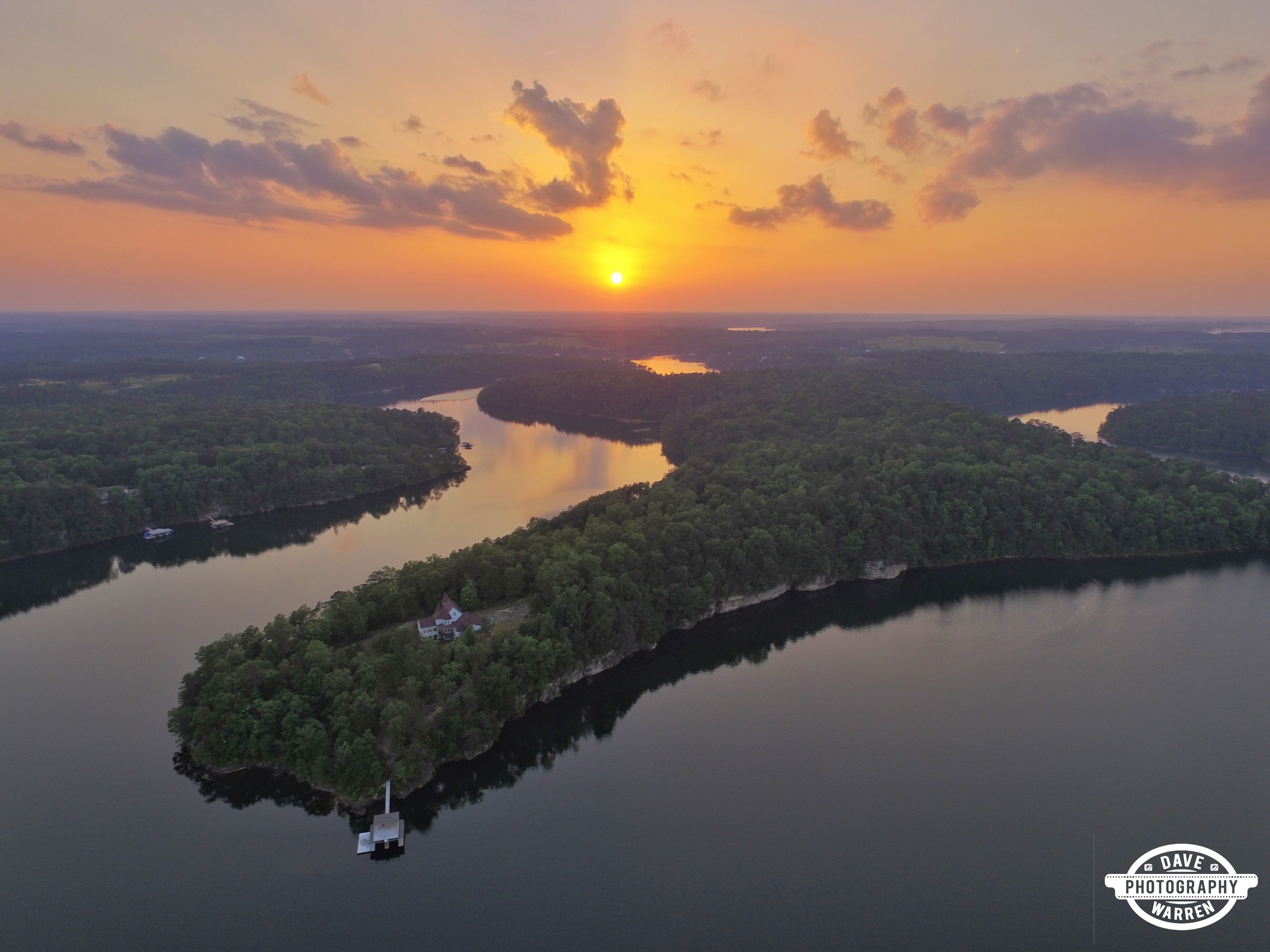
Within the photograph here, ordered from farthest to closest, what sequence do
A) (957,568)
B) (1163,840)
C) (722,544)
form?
1. (957,568)
2. (722,544)
3. (1163,840)

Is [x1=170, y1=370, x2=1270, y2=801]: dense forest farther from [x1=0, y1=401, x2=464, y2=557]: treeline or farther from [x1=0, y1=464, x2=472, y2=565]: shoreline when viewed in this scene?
[x1=0, y1=401, x2=464, y2=557]: treeline

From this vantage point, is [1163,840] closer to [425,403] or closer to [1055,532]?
[1055,532]

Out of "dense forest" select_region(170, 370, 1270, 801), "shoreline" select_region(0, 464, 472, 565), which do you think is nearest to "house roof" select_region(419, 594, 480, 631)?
"dense forest" select_region(170, 370, 1270, 801)

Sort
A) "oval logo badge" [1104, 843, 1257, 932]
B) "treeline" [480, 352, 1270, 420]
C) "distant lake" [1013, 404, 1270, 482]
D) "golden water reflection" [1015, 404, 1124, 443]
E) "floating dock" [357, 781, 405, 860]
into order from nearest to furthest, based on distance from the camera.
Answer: "oval logo badge" [1104, 843, 1257, 932] < "floating dock" [357, 781, 405, 860] < "distant lake" [1013, 404, 1270, 482] < "golden water reflection" [1015, 404, 1124, 443] < "treeline" [480, 352, 1270, 420]

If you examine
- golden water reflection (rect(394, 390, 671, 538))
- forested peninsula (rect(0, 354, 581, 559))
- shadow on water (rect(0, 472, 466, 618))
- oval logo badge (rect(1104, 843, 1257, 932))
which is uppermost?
forested peninsula (rect(0, 354, 581, 559))

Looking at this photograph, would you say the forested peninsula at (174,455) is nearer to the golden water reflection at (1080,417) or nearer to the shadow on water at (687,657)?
the shadow on water at (687,657)

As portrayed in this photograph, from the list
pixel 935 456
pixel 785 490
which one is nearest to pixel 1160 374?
pixel 935 456

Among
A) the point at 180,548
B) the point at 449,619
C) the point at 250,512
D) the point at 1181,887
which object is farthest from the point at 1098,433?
the point at 180,548
